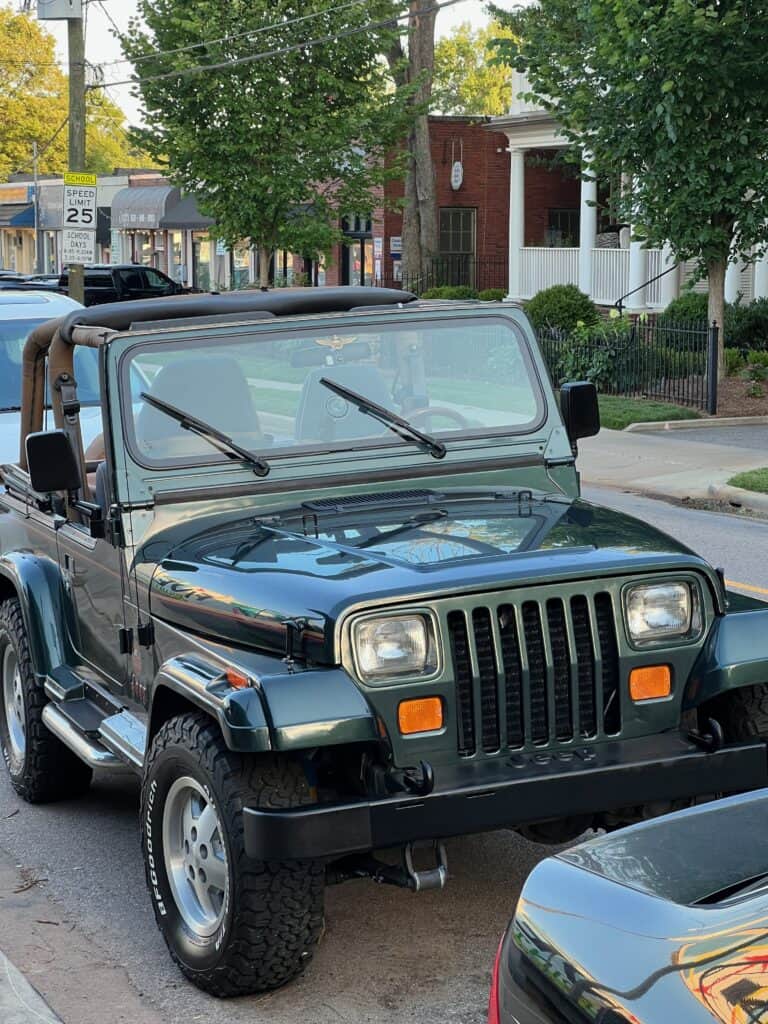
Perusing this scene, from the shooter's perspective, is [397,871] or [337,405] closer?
[397,871]

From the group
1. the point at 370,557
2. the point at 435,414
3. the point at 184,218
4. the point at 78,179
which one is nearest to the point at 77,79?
the point at 78,179

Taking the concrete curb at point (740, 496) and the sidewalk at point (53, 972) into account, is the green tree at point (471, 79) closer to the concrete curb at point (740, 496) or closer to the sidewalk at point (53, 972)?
the concrete curb at point (740, 496)

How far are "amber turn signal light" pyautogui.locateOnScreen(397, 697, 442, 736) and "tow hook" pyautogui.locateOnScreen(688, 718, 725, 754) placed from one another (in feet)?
2.64

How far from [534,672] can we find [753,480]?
36.8 feet

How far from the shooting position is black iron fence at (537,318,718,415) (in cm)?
2180

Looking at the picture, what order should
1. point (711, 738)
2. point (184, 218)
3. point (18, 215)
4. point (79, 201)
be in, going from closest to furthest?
point (711, 738) < point (79, 201) < point (184, 218) < point (18, 215)

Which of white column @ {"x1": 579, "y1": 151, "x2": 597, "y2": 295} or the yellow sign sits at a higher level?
the yellow sign

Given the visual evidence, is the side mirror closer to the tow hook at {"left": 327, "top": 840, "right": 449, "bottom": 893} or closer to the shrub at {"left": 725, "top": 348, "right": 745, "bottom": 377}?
the tow hook at {"left": 327, "top": 840, "right": 449, "bottom": 893}

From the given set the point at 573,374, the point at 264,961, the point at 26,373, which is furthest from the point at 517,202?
the point at 264,961

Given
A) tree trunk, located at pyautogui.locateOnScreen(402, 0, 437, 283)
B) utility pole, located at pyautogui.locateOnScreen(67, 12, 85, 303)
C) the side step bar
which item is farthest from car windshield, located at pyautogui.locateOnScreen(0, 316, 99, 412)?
tree trunk, located at pyautogui.locateOnScreen(402, 0, 437, 283)

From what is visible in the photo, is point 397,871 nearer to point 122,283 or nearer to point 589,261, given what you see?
point 589,261

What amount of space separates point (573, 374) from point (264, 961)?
63.7ft

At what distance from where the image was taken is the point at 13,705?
6480 millimetres

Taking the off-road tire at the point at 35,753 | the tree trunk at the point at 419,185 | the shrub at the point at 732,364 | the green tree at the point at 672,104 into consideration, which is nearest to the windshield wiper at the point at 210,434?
the off-road tire at the point at 35,753
